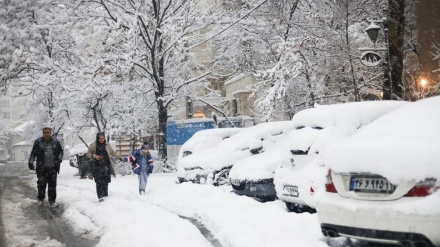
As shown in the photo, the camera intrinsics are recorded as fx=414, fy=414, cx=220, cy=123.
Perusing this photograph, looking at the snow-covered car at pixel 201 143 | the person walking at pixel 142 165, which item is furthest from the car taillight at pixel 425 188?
the snow-covered car at pixel 201 143

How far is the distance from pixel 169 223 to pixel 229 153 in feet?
14.5

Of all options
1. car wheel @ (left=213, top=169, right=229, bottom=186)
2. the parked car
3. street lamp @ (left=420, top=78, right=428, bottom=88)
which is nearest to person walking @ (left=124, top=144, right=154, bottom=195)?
car wheel @ (left=213, top=169, right=229, bottom=186)

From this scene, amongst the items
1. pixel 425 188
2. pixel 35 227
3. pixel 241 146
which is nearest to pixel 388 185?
pixel 425 188

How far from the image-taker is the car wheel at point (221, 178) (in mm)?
11035

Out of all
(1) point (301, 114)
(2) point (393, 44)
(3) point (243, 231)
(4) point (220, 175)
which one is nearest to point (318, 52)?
(2) point (393, 44)

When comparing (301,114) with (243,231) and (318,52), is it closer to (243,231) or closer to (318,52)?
(243,231)

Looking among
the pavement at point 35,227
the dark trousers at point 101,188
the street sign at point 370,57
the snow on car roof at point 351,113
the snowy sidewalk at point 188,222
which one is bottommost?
the pavement at point 35,227

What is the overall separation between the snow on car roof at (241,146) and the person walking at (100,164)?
259 centimetres

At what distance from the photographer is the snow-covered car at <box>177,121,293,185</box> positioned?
1079 centimetres

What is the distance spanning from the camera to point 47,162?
10.1 metres

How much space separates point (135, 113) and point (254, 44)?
22.7 ft

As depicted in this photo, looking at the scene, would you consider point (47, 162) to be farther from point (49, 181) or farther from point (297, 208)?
point (297, 208)

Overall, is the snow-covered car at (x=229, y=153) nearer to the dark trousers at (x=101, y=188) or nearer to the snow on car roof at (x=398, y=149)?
the dark trousers at (x=101, y=188)

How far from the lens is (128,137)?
2238 cm
